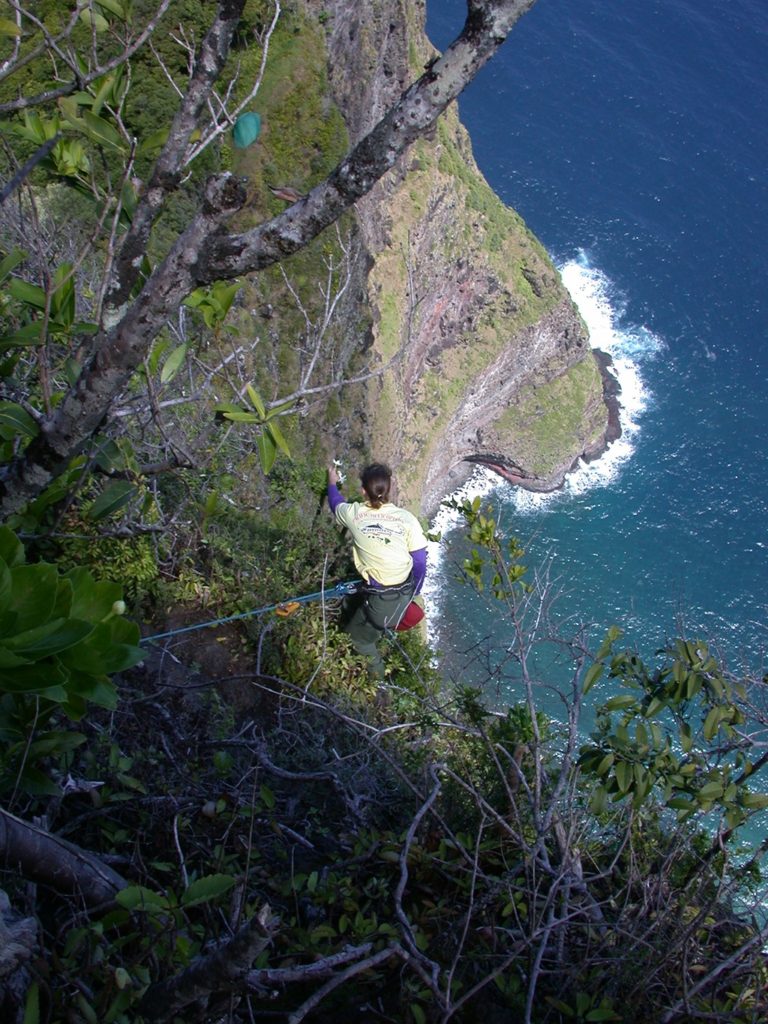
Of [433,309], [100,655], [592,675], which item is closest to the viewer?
[100,655]

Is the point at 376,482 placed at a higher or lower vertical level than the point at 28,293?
lower

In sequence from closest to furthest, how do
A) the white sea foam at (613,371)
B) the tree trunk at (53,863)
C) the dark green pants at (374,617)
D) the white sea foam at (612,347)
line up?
the tree trunk at (53,863)
the dark green pants at (374,617)
the white sea foam at (613,371)
the white sea foam at (612,347)

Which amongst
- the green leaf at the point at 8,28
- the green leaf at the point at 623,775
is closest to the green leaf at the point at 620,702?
the green leaf at the point at 623,775

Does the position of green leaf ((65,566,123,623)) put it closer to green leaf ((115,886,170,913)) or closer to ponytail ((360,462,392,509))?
green leaf ((115,886,170,913))

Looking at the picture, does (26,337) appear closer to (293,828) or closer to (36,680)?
(36,680)

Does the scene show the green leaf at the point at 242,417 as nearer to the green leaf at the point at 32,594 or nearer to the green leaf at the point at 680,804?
the green leaf at the point at 32,594

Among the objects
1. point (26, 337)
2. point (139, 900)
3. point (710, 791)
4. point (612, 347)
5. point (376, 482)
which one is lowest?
point (612, 347)

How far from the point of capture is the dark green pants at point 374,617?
6.05 metres

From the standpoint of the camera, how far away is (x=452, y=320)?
43.8m

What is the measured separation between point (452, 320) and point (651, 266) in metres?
16.9

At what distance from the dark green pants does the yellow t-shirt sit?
0.15 metres

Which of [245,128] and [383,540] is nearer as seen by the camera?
[245,128]

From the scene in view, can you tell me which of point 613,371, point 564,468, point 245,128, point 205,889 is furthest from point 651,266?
point 205,889

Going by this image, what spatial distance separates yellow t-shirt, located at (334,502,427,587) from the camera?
5785 mm
